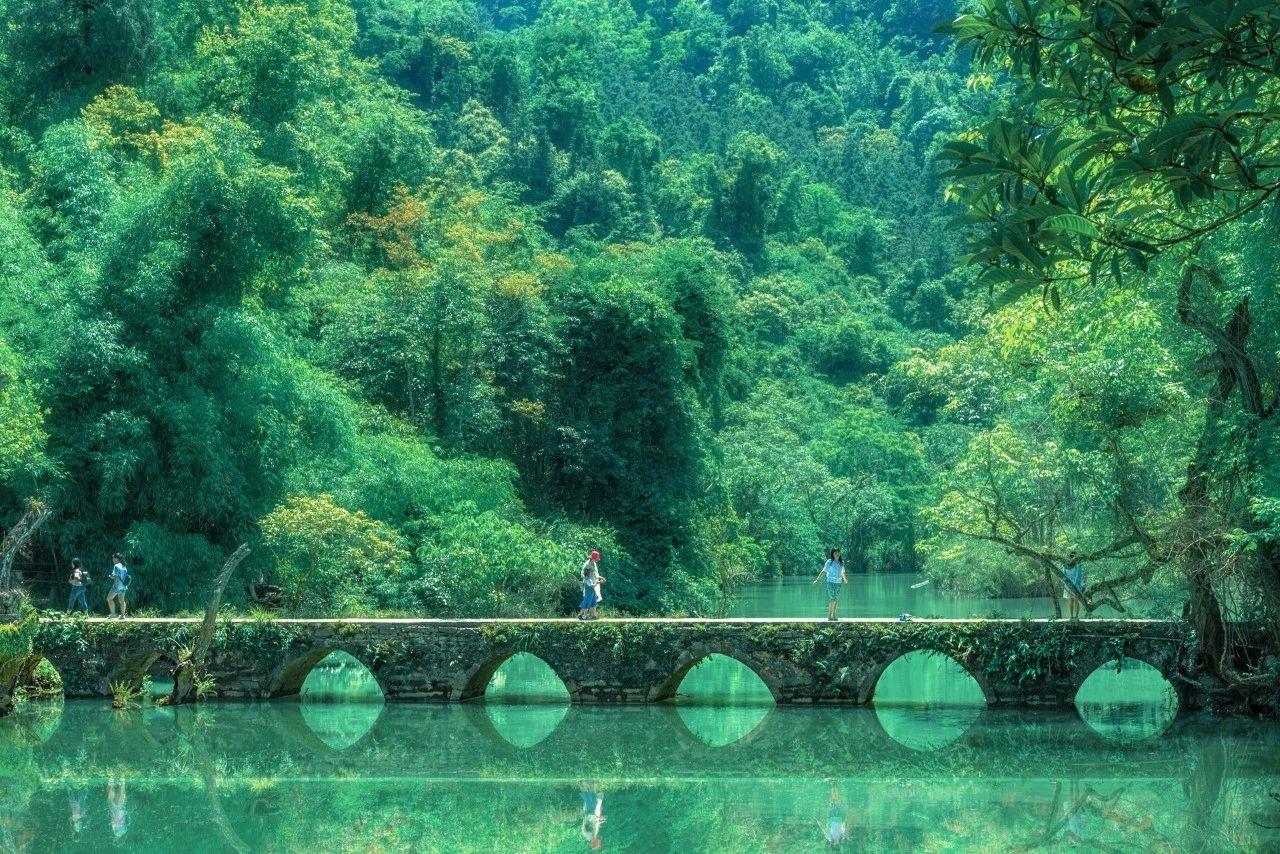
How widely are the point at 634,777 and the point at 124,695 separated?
9194mm

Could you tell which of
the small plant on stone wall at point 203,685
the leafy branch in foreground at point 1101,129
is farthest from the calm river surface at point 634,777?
the leafy branch in foreground at point 1101,129

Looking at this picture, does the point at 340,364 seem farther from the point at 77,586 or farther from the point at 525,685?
the point at 77,586

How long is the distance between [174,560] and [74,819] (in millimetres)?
12266

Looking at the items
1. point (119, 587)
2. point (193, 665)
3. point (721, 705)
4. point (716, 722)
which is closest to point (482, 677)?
point (721, 705)

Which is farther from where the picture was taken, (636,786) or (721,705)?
(721,705)

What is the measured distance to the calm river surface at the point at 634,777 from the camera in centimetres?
1465

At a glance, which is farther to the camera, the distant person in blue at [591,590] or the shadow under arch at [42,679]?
the distant person in blue at [591,590]

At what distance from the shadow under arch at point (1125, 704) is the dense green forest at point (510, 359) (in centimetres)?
178

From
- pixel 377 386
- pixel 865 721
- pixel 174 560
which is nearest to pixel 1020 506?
pixel 865 721

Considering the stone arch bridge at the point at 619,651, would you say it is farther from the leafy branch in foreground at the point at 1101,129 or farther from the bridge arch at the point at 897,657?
the leafy branch in foreground at the point at 1101,129

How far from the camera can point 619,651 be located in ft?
74.3

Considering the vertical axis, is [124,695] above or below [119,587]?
below

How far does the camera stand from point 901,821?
1537 cm

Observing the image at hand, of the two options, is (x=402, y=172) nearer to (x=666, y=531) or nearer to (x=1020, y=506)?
(x=666, y=531)
